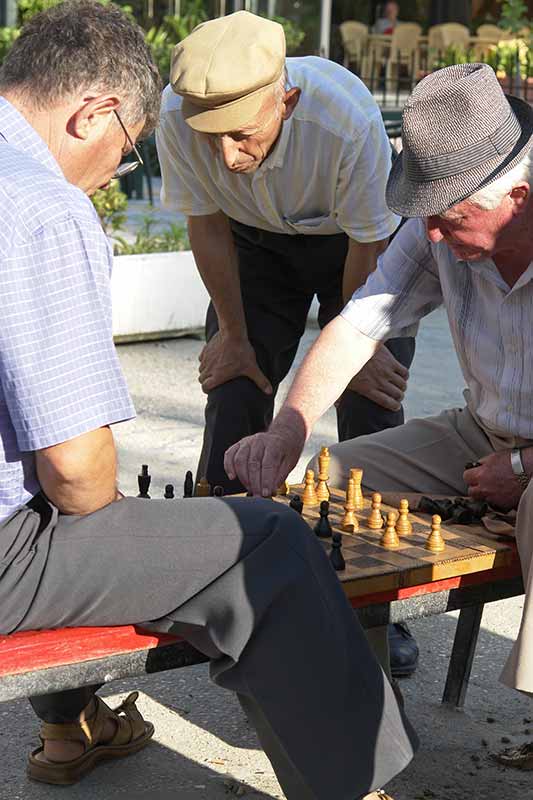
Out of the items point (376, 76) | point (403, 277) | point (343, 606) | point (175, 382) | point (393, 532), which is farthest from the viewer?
point (376, 76)

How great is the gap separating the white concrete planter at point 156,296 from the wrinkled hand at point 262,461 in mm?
4166

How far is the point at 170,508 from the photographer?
7.95 feet

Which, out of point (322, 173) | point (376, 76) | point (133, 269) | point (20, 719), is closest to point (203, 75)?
point (322, 173)

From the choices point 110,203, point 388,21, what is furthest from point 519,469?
point 388,21

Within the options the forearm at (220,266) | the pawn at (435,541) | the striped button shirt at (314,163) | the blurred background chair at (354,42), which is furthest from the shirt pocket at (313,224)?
the blurred background chair at (354,42)

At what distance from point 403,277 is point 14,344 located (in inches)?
55.6

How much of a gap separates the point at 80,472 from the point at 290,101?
1704 millimetres

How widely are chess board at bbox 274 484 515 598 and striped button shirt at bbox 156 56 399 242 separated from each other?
3.65ft

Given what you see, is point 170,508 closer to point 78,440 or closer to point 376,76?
point 78,440

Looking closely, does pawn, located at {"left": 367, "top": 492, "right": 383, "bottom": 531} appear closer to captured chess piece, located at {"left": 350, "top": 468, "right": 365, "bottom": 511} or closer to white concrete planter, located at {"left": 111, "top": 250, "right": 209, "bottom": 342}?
captured chess piece, located at {"left": 350, "top": 468, "right": 365, "bottom": 511}

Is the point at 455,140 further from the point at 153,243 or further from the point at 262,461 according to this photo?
the point at 153,243

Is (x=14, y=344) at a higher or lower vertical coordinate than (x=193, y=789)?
higher

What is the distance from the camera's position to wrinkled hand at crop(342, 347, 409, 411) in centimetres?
392

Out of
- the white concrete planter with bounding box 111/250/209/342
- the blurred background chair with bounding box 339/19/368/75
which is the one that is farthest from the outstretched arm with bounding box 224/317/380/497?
the blurred background chair with bounding box 339/19/368/75
